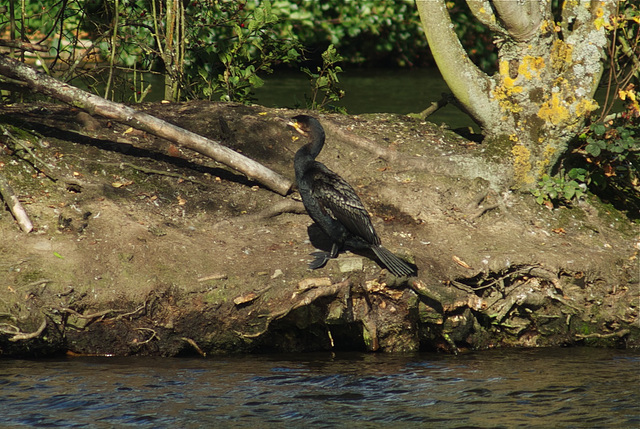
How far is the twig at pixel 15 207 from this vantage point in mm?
6359

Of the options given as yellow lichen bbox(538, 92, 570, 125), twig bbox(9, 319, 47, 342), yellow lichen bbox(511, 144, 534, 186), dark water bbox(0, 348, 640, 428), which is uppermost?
yellow lichen bbox(538, 92, 570, 125)

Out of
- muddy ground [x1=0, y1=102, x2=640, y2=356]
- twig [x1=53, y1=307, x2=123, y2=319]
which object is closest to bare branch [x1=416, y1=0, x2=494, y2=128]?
muddy ground [x1=0, y1=102, x2=640, y2=356]

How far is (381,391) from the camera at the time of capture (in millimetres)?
5566

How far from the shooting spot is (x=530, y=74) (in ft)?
24.5

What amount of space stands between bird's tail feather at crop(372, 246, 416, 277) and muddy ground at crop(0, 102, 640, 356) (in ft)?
0.24

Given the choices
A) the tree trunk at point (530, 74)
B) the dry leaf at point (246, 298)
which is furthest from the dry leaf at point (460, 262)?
the dry leaf at point (246, 298)

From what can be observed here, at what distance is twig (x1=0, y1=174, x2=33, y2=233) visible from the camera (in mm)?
6359

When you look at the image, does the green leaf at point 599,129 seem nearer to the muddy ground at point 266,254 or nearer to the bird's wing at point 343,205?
the muddy ground at point 266,254

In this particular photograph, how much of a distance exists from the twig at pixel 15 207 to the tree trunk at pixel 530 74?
154 inches

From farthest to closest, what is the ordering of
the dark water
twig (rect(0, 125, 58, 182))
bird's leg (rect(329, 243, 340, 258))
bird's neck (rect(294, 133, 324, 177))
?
twig (rect(0, 125, 58, 182)), bird's neck (rect(294, 133, 324, 177)), bird's leg (rect(329, 243, 340, 258)), the dark water

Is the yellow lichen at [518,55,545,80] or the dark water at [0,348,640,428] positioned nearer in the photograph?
the dark water at [0,348,640,428]

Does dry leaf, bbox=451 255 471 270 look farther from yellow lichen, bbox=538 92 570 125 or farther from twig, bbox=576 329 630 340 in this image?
yellow lichen, bbox=538 92 570 125

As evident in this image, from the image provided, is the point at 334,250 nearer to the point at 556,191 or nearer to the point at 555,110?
the point at 556,191

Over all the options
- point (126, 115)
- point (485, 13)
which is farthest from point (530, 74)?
point (126, 115)
